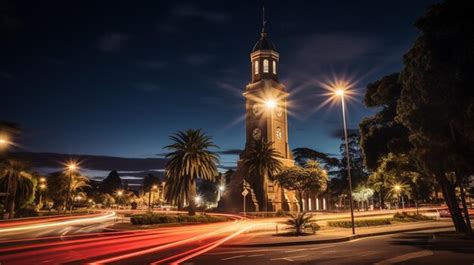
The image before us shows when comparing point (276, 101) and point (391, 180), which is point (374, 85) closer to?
point (391, 180)

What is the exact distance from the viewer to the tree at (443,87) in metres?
14.6

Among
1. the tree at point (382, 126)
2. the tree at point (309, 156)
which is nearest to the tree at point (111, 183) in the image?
the tree at point (309, 156)

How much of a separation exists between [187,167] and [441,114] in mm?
28956

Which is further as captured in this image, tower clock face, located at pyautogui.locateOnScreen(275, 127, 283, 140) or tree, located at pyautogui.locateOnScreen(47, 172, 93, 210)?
tree, located at pyautogui.locateOnScreen(47, 172, 93, 210)

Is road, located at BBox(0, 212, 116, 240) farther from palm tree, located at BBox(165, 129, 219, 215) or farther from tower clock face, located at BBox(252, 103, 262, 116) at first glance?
tower clock face, located at BBox(252, 103, 262, 116)

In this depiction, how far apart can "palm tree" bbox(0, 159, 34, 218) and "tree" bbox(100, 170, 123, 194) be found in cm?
10561

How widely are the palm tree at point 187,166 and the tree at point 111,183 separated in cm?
12338

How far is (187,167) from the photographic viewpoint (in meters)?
39.9

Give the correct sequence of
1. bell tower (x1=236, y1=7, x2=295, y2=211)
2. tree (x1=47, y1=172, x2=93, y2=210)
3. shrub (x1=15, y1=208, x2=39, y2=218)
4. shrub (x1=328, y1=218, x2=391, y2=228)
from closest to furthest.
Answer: shrub (x1=328, y1=218, x2=391, y2=228)
shrub (x1=15, y1=208, x2=39, y2=218)
bell tower (x1=236, y1=7, x2=295, y2=211)
tree (x1=47, y1=172, x2=93, y2=210)

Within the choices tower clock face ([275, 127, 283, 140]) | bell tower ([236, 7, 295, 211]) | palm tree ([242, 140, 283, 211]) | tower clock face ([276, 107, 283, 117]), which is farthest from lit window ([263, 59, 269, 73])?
palm tree ([242, 140, 283, 211])

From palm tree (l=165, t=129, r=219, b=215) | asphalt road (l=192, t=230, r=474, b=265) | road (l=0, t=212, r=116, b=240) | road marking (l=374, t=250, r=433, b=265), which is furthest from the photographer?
palm tree (l=165, t=129, r=219, b=215)

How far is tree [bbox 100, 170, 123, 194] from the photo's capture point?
156m

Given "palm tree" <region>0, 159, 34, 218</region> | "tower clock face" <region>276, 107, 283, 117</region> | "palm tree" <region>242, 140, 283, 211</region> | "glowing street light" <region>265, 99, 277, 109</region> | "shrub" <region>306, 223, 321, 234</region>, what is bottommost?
"shrub" <region>306, 223, 321, 234</region>

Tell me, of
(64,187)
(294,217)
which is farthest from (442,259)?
(64,187)
